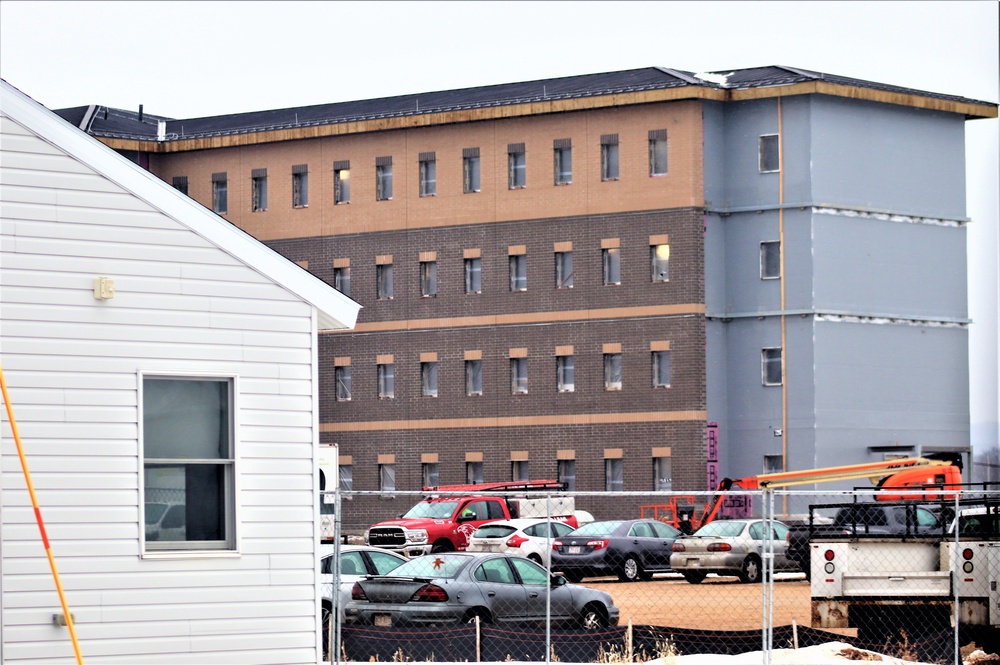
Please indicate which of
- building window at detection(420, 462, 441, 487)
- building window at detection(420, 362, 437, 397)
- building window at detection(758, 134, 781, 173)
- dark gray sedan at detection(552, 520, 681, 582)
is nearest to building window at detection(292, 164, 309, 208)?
building window at detection(420, 362, 437, 397)

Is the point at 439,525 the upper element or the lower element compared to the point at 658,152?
lower

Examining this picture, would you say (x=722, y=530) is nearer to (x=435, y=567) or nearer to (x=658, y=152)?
(x=435, y=567)

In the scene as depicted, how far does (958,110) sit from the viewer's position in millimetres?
63250

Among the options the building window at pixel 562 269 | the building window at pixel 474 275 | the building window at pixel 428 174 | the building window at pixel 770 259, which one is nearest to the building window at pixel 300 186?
the building window at pixel 428 174

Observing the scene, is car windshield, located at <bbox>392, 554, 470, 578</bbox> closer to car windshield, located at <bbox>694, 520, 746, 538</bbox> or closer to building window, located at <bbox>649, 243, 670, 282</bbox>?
car windshield, located at <bbox>694, 520, 746, 538</bbox>

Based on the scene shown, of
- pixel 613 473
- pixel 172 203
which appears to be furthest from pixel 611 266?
pixel 172 203

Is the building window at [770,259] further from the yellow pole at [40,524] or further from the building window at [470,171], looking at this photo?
the yellow pole at [40,524]

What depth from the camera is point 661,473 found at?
5906cm

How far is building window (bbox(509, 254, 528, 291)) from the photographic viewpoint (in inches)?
2450

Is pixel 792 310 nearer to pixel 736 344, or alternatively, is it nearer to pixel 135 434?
pixel 736 344

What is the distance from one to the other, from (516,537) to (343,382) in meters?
27.6

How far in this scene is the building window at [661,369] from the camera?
196 ft

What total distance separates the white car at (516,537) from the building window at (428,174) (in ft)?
83.6

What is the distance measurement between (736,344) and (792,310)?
2611 mm
